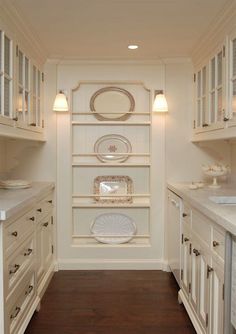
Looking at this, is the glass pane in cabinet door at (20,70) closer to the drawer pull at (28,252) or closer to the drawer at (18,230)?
the drawer at (18,230)

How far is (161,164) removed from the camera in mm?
3756

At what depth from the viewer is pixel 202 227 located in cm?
222

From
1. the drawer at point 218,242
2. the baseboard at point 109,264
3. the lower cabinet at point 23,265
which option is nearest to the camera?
the drawer at point 218,242

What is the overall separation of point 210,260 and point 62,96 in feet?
7.43

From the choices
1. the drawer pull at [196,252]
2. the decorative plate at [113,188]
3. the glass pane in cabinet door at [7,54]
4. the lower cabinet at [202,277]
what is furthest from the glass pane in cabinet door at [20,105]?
the drawer pull at [196,252]

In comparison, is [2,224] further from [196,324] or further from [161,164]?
[161,164]

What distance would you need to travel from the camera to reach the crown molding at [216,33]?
7.83 ft

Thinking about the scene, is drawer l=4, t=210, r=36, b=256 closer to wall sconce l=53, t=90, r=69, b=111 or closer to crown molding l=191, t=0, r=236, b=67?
wall sconce l=53, t=90, r=69, b=111

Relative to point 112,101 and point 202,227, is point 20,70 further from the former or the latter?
point 202,227

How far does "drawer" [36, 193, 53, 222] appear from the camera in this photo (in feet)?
9.29

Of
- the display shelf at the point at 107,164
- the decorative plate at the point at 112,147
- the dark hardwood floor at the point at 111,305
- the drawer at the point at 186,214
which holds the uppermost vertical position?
the decorative plate at the point at 112,147

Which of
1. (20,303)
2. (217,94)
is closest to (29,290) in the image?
(20,303)

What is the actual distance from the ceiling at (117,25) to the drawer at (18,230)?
1.41 m

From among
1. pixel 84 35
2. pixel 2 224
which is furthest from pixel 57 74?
pixel 2 224
